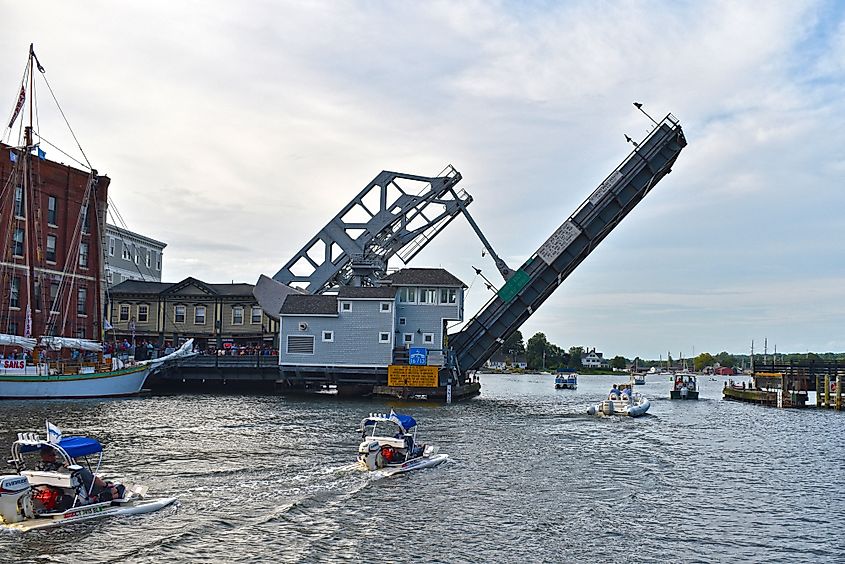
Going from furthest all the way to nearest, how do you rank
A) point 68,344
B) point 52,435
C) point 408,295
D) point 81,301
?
point 81,301 → point 408,295 → point 68,344 → point 52,435

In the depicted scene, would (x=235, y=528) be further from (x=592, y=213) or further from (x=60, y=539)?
(x=592, y=213)

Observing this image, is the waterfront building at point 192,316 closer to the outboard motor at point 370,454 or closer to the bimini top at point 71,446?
the outboard motor at point 370,454

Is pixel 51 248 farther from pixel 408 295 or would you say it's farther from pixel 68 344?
pixel 408 295

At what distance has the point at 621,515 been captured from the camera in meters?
Answer: 22.0

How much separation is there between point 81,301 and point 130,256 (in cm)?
2432

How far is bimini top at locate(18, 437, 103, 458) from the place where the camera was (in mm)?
19031

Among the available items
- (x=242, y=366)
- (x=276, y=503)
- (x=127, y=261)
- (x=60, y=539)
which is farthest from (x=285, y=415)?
(x=127, y=261)

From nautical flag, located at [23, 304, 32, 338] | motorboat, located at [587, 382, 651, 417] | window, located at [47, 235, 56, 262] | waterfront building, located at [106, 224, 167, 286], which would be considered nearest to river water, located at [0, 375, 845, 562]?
motorboat, located at [587, 382, 651, 417]

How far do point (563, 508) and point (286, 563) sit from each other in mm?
8562

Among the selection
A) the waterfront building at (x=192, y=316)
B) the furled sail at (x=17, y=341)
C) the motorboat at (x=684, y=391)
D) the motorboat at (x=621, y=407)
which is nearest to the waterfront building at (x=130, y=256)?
the waterfront building at (x=192, y=316)

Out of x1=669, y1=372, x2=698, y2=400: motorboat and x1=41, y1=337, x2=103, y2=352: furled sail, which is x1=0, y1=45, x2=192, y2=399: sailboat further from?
x1=669, y1=372, x2=698, y2=400: motorboat

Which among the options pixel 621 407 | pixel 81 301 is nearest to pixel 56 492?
pixel 621 407

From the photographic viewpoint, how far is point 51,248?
205 feet

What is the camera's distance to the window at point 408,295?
59844 mm
